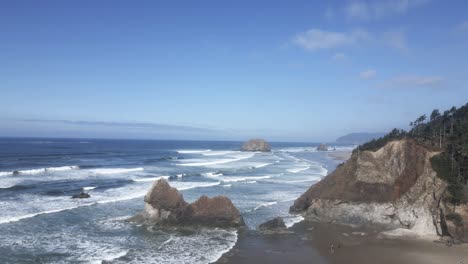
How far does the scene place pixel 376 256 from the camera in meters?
23.8

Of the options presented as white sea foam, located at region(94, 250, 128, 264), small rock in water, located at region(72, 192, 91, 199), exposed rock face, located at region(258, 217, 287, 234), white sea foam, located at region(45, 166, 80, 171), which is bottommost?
white sea foam, located at region(94, 250, 128, 264)

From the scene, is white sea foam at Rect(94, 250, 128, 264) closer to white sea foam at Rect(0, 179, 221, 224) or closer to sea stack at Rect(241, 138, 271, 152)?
white sea foam at Rect(0, 179, 221, 224)

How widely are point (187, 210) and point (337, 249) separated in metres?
Answer: 10.6

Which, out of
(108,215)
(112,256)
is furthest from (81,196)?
(112,256)

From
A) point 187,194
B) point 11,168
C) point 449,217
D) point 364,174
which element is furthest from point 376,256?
point 11,168

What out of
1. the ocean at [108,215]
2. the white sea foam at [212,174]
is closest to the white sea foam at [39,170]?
the ocean at [108,215]

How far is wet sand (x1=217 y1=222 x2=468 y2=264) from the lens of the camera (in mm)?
23078

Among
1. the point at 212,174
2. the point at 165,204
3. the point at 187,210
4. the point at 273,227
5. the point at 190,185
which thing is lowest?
the point at 273,227

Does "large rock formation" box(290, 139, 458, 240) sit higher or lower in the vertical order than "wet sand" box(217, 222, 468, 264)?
higher

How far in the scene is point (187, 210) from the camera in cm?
2992

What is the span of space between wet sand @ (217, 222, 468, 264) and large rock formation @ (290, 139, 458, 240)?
191 cm

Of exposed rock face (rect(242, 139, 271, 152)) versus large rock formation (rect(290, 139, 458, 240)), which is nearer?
large rock formation (rect(290, 139, 458, 240))

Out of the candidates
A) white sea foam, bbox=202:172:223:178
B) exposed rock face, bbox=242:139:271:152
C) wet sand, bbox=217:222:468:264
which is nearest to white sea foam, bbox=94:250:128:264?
wet sand, bbox=217:222:468:264

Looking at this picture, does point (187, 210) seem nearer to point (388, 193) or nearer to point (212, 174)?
point (388, 193)
